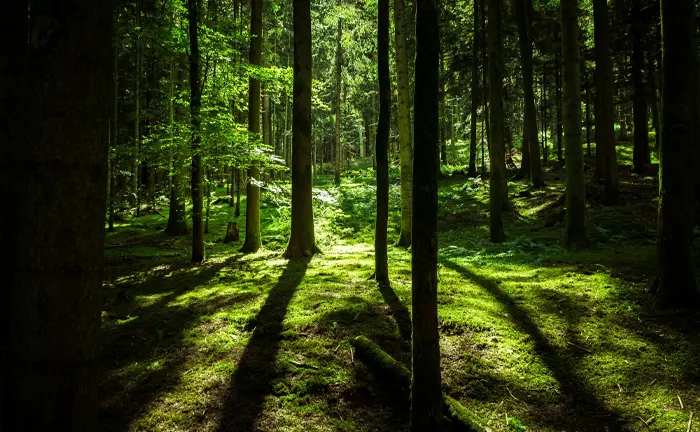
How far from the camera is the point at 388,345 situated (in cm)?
494

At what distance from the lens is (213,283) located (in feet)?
26.5

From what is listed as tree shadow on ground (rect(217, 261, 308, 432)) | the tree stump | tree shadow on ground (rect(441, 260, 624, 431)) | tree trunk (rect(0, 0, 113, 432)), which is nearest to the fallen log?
tree shadow on ground (rect(441, 260, 624, 431))

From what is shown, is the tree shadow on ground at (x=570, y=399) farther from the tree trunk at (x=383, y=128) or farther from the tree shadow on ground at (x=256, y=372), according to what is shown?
the tree shadow on ground at (x=256, y=372)

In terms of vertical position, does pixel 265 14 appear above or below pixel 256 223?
above

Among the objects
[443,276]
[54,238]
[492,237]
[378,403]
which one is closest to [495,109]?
[492,237]

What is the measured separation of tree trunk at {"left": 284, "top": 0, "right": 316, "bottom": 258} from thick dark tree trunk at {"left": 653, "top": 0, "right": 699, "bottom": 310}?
7119mm

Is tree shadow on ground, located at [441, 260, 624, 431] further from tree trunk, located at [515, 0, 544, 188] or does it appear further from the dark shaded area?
tree trunk, located at [515, 0, 544, 188]

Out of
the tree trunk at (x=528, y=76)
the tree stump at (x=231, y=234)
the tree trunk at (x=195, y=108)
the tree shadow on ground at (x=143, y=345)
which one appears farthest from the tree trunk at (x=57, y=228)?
the tree trunk at (x=528, y=76)

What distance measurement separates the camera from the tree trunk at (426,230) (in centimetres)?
300

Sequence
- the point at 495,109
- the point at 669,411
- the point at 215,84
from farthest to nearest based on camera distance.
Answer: the point at 495,109 → the point at 215,84 → the point at 669,411

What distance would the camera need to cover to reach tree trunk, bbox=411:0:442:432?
3.00m

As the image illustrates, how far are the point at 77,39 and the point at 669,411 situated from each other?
5292mm

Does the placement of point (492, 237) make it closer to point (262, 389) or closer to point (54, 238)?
point (262, 389)

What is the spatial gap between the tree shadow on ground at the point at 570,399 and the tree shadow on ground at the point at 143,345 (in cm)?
398
